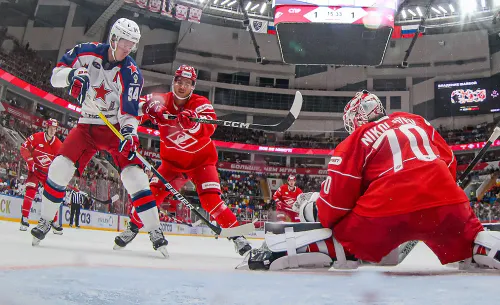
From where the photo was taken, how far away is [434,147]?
1.97 metres

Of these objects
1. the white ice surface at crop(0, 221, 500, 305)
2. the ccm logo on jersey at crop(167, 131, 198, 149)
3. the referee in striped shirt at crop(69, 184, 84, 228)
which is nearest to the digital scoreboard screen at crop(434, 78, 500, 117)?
the referee in striped shirt at crop(69, 184, 84, 228)

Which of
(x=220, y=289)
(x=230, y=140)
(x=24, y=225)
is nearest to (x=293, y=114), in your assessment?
(x=220, y=289)

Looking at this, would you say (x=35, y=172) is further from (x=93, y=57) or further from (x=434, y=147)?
(x=434, y=147)

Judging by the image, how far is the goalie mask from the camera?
216cm

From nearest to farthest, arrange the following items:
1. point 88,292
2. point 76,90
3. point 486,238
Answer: point 88,292 < point 486,238 < point 76,90

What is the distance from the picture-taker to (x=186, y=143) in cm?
360

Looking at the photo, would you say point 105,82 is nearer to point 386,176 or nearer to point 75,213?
point 386,176

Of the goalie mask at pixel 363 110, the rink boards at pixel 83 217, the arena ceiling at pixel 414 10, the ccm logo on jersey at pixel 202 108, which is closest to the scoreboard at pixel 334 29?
the arena ceiling at pixel 414 10

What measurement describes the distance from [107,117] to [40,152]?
3440 mm

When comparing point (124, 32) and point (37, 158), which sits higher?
point (124, 32)

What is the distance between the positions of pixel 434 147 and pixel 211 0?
55.0 feet

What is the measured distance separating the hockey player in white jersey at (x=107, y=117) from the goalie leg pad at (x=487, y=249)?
177 centimetres

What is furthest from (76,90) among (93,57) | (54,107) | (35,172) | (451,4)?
(451,4)

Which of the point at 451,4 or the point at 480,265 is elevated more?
the point at 451,4
